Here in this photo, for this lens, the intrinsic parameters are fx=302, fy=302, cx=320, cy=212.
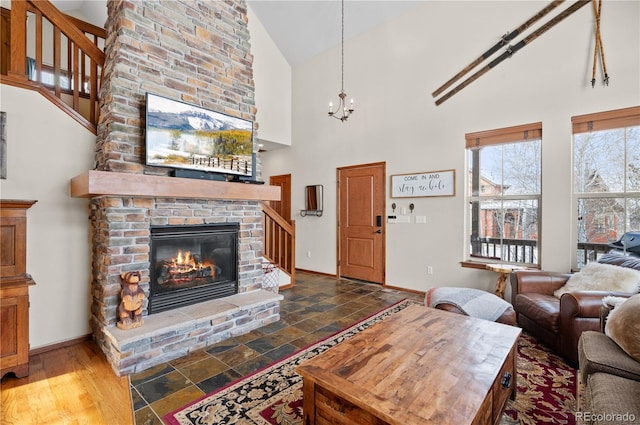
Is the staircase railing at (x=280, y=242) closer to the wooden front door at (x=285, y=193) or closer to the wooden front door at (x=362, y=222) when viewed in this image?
the wooden front door at (x=362, y=222)

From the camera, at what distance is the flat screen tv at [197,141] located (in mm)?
2779

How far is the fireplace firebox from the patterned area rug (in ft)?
3.94

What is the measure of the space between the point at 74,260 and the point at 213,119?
191 centimetres

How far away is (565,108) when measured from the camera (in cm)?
352

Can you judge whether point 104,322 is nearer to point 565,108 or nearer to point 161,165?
point 161,165

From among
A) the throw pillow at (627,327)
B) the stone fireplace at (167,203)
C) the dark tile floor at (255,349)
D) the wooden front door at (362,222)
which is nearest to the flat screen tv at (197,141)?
the stone fireplace at (167,203)

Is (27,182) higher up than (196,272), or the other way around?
(27,182)

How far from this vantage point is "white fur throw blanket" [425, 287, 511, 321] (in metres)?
2.81

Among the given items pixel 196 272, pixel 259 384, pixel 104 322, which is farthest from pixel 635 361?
pixel 104 322

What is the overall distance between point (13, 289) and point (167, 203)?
124cm

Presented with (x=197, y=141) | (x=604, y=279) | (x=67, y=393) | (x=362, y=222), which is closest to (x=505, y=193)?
(x=604, y=279)

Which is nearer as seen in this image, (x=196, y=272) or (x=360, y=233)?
(x=196, y=272)

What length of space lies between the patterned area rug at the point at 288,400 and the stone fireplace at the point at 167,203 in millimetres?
796
